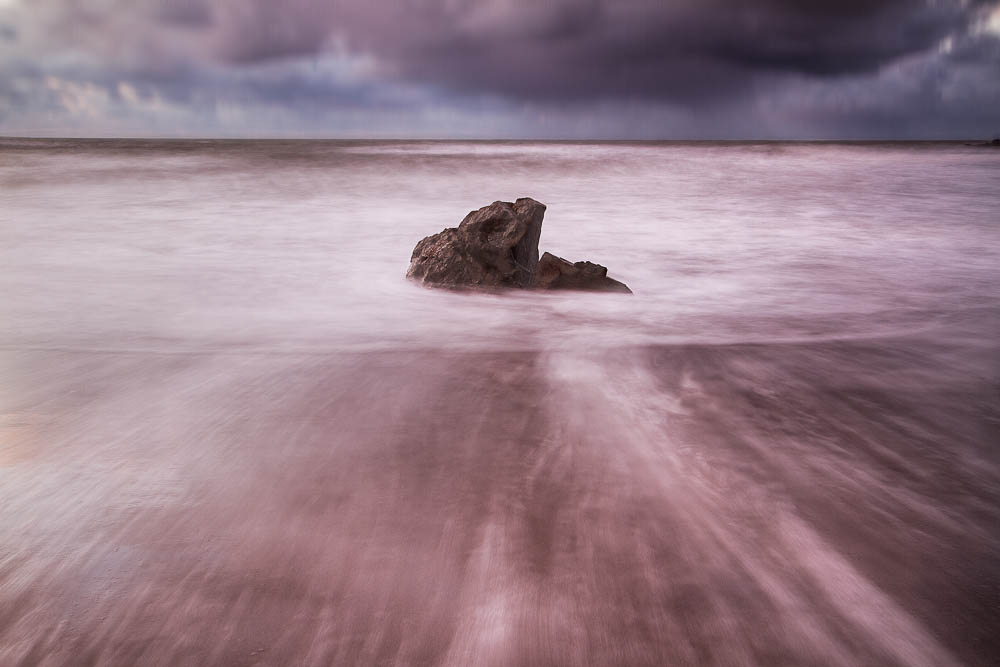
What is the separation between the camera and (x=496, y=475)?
1.99 m

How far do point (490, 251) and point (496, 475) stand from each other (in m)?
3.33

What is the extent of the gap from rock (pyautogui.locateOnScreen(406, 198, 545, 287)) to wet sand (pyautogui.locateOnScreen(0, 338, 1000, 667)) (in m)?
2.24

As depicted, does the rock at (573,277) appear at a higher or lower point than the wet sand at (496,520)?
lower

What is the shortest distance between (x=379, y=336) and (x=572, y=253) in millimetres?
4473

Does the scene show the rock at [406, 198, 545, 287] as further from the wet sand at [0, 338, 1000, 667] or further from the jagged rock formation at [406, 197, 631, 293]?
the wet sand at [0, 338, 1000, 667]

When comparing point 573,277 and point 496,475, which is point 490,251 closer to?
point 573,277

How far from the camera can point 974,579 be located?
5.00ft

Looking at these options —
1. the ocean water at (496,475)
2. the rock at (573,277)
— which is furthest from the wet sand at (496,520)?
the rock at (573,277)

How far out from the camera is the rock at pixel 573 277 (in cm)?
509

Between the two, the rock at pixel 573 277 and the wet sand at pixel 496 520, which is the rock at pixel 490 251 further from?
the wet sand at pixel 496 520

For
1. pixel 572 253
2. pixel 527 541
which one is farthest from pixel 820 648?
pixel 572 253

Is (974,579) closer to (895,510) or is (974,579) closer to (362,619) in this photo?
(895,510)

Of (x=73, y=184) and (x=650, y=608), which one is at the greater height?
(x=650, y=608)

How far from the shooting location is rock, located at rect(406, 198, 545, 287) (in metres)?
5.09
